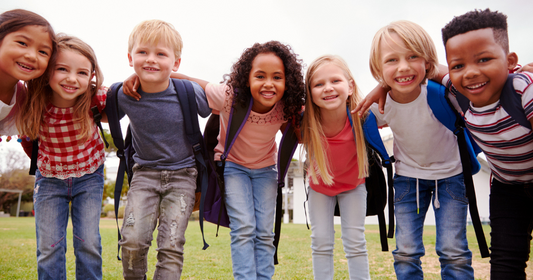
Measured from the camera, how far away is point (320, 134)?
315cm

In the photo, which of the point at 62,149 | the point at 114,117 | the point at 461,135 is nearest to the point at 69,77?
the point at 114,117

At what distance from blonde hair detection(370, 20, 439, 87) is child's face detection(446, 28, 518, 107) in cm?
39

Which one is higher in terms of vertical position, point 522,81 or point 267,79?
point 267,79

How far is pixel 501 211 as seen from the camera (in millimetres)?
2357

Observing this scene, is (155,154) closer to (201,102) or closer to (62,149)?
(201,102)

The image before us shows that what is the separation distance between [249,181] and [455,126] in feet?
5.49

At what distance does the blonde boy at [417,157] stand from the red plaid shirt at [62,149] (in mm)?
2444

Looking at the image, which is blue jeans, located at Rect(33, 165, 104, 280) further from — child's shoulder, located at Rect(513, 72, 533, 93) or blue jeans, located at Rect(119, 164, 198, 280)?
child's shoulder, located at Rect(513, 72, 533, 93)

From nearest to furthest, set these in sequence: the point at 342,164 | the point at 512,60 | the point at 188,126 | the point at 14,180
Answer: the point at 512,60 → the point at 188,126 → the point at 342,164 → the point at 14,180

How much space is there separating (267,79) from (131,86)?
1.09m

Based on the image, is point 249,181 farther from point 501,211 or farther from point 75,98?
point 501,211

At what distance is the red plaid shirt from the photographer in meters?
2.83

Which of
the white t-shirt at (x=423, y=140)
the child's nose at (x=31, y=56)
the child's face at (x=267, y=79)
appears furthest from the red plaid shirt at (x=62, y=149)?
the white t-shirt at (x=423, y=140)

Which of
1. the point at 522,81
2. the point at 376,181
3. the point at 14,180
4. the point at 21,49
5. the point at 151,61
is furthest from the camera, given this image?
the point at 14,180
